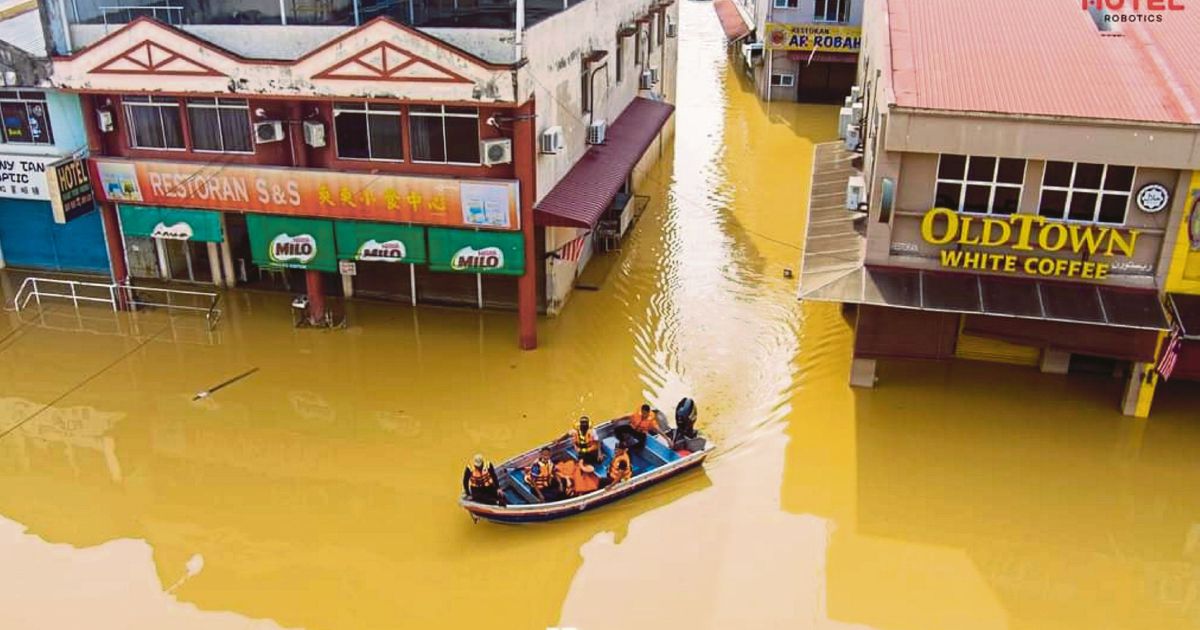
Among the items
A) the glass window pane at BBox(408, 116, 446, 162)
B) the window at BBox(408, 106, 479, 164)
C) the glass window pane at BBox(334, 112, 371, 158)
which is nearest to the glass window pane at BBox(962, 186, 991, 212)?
the window at BBox(408, 106, 479, 164)

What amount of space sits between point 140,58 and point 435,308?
28.1 feet

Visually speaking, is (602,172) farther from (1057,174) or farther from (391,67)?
(1057,174)

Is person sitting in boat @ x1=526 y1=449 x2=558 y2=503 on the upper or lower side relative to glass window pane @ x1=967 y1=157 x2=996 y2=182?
lower

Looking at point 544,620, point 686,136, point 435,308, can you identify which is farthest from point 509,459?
point 686,136

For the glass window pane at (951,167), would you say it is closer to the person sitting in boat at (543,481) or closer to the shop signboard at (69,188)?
the person sitting in boat at (543,481)

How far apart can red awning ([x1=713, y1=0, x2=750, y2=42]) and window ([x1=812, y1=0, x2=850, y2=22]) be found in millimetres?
7672

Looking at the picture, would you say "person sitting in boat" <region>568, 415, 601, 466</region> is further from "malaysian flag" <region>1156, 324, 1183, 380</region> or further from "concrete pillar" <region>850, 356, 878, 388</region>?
"malaysian flag" <region>1156, 324, 1183, 380</region>

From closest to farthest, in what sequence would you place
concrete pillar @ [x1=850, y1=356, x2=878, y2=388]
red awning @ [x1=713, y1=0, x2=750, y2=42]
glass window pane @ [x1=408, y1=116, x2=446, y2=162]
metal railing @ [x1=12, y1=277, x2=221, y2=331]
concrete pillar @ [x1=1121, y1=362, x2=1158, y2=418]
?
1. concrete pillar @ [x1=1121, y1=362, x2=1158, y2=418]
2. concrete pillar @ [x1=850, y1=356, x2=878, y2=388]
3. glass window pane @ [x1=408, y1=116, x2=446, y2=162]
4. metal railing @ [x1=12, y1=277, x2=221, y2=331]
5. red awning @ [x1=713, y1=0, x2=750, y2=42]

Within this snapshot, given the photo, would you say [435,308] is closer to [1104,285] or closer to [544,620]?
[544,620]

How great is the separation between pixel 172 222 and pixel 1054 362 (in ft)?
66.6

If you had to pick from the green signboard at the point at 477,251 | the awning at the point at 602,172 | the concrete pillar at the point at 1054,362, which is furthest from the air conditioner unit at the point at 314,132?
the concrete pillar at the point at 1054,362

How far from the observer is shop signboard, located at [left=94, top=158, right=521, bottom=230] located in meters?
19.8

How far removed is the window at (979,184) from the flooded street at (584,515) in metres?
4.04

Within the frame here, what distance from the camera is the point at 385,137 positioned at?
20.4 meters
